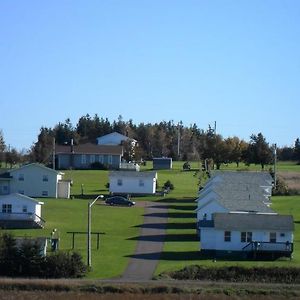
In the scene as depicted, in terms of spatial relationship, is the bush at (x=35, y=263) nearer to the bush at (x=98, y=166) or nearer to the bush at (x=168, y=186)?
the bush at (x=168, y=186)

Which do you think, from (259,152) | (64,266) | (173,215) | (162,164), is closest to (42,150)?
(162,164)

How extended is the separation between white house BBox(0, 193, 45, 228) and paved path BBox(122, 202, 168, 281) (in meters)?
9.17

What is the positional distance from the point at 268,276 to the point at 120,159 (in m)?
80.6

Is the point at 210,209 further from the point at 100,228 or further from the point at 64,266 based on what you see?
the point at 64,266

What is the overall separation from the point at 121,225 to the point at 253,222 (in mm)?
16366

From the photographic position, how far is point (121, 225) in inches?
2923

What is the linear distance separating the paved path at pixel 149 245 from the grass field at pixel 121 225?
1.73 feet

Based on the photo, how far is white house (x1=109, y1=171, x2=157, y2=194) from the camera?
10006 centimetres

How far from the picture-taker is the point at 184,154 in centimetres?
17462

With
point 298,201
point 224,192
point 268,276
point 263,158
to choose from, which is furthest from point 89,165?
point 268,276

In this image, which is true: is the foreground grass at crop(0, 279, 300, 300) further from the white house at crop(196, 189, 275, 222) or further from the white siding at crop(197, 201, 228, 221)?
the white siding at crop(197, 201, 228, 221)

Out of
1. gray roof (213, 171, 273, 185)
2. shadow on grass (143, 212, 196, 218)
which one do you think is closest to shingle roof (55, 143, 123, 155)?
gray roof (213, 171, 273, 185)

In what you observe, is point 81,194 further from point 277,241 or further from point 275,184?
point 277,241

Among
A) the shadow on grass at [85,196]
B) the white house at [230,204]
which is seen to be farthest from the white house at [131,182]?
the white house at [230,204]
